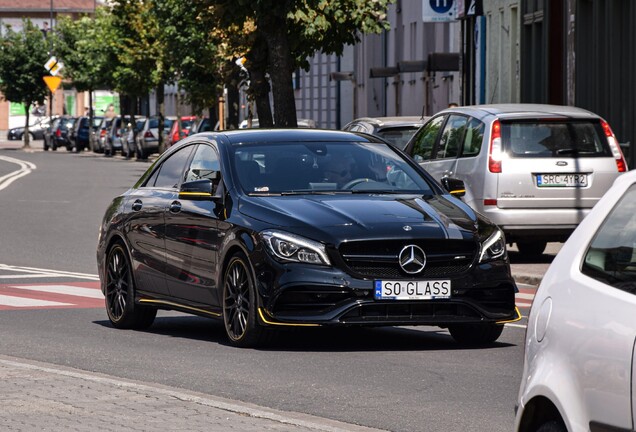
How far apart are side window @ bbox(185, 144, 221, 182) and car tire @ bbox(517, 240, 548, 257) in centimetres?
782

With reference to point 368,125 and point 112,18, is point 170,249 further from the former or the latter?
point 112,18

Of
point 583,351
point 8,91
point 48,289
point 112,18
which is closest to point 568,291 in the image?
point 583,351

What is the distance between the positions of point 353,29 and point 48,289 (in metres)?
16.1

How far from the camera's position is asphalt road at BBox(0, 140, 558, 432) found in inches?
344

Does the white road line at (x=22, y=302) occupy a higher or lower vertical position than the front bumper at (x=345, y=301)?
lower

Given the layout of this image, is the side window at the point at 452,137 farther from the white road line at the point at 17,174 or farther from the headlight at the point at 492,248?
the white road line at the point at 17,174

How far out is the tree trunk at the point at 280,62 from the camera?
102 ft

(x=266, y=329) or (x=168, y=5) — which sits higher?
(x=168, y=5)

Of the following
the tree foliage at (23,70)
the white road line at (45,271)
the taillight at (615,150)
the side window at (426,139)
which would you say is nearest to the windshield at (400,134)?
the side window at (426,139)

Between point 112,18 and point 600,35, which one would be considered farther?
point 112,18

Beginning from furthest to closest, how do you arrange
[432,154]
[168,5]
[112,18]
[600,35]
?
[112,18] < [168,5] < [600,35] < [432,154]

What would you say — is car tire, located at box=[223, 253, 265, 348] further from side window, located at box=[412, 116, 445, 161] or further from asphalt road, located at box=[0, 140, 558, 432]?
side window, located at box=[412, 116, 445, 161]

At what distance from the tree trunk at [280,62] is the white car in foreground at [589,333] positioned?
1009 inches

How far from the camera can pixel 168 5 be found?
55.1 metres
